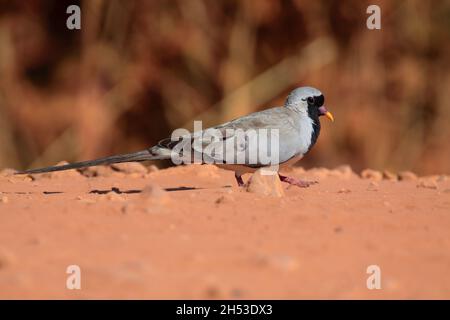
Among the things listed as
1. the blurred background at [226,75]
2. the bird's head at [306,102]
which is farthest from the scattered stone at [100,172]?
the blurred background at [226,75]

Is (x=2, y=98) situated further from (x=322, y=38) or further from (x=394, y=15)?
(x=394, y=15)

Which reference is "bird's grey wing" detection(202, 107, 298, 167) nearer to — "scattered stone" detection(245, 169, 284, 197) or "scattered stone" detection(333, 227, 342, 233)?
"scattered stone" detection(245, 169, 284, 197)

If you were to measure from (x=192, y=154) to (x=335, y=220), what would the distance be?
1718 mm

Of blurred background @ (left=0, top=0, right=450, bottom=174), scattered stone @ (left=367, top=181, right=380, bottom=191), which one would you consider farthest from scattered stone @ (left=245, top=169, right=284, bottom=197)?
blurred background @ (left=0, top=0, right=450, bottom=174)

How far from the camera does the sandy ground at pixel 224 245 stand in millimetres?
3043

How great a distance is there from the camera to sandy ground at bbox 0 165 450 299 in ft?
9.98

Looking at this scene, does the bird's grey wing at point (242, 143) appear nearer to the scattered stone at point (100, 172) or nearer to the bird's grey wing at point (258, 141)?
the bird's grey wing at point (258, 141)

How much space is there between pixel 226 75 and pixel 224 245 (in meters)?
6.40

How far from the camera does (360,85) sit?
31.3ft

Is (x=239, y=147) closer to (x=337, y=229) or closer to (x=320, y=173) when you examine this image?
(x=320, y=173)

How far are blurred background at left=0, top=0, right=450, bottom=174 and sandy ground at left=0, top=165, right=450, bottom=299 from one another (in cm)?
459

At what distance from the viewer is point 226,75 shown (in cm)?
977

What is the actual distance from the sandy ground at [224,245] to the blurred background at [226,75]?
15.1 feet

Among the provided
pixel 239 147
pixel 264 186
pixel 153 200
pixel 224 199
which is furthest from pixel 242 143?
pixel 153 200
